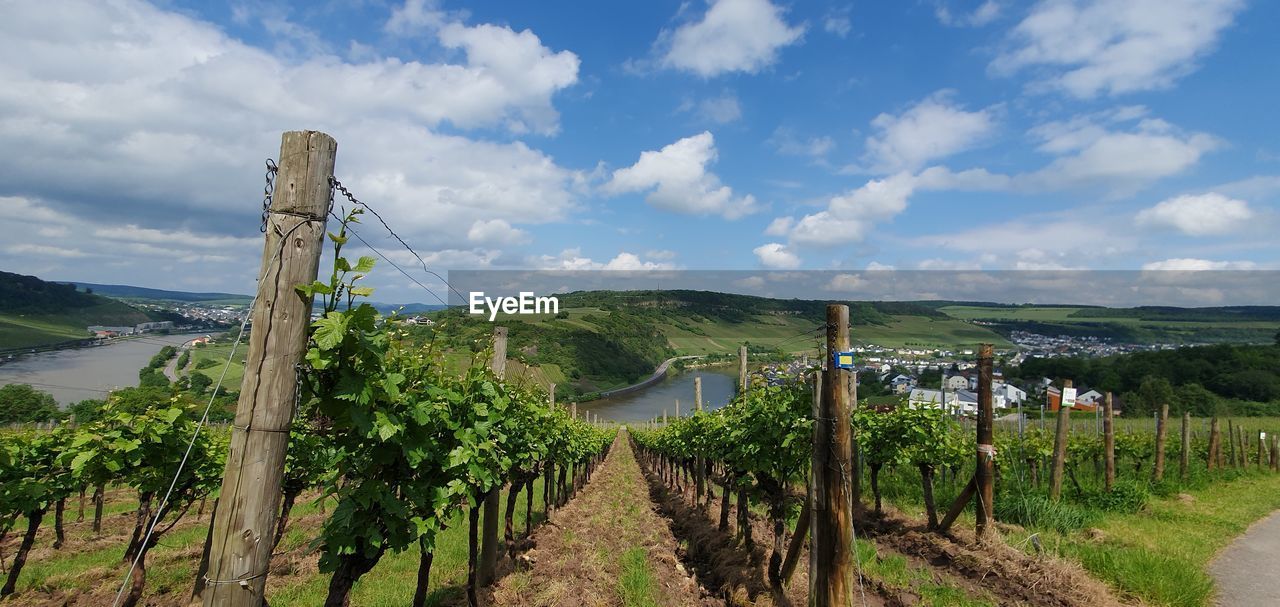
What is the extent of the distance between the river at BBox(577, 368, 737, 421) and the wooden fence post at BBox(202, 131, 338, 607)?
69.5 m

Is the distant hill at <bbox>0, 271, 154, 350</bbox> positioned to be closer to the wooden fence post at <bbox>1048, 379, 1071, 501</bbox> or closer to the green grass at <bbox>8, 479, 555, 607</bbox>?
the green grass at <bbox>8, 479, 555, 607</bbox>

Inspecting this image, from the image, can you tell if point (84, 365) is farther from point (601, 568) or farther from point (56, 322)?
point (56, 322)

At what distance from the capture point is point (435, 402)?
5.09 m

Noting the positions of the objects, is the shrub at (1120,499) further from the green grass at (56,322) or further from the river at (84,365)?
the green grass at (56,322)

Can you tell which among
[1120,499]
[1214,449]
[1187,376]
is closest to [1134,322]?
[1187,376]

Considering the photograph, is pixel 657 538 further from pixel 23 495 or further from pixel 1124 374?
pixel 1124 374

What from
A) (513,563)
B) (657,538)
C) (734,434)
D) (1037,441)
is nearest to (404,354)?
(734,434)

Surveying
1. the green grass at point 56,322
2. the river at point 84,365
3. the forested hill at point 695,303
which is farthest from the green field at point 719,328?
the river at point 84,365

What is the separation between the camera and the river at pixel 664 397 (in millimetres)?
83688

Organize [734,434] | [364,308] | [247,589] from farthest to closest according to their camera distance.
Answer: [734,434], [364,308], [247,589]

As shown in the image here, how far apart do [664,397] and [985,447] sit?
97.3 meters

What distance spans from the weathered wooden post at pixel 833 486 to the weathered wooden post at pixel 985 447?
4.40 metres

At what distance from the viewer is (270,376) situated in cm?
278

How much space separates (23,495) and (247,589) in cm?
705
